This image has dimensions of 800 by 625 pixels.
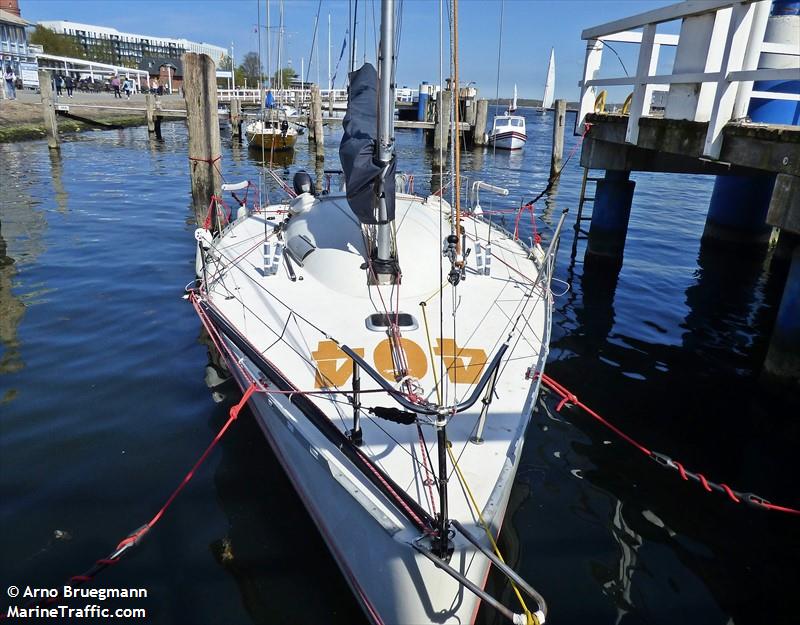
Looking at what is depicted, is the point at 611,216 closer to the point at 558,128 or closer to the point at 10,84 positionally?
the point at 558,128

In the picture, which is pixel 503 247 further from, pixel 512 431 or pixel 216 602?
pixel 216 602

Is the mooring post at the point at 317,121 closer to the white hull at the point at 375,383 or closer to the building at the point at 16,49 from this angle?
the white hull at the point at 375,383

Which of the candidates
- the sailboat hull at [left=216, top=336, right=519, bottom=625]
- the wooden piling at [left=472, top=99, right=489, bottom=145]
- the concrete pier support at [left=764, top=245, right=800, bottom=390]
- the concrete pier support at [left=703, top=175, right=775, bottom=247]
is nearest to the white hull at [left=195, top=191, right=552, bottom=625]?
the sailboat hull at [left=216, top=336, right=519, bottom=625]

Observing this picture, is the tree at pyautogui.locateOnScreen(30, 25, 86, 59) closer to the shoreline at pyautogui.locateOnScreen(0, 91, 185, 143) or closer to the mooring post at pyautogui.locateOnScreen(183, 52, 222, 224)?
the shoreline at pyautogui.locateOnScreen(0, 91, 185, 143)

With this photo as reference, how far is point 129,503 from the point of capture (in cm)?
534

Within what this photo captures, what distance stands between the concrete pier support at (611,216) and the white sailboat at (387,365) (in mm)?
4017

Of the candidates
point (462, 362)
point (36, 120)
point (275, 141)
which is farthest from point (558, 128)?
point (36, 120)

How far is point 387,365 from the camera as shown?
5.45m

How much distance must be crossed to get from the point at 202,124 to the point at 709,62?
9.85m

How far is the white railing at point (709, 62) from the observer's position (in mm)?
6547

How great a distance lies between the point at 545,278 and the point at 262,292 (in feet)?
12.1

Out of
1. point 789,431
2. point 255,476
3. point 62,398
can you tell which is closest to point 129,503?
point 255,476

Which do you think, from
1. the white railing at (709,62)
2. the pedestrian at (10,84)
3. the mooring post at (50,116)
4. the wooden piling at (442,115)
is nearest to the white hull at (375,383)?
the wooden piling at (442,115)

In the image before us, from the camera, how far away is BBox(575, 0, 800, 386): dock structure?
6.46 m
